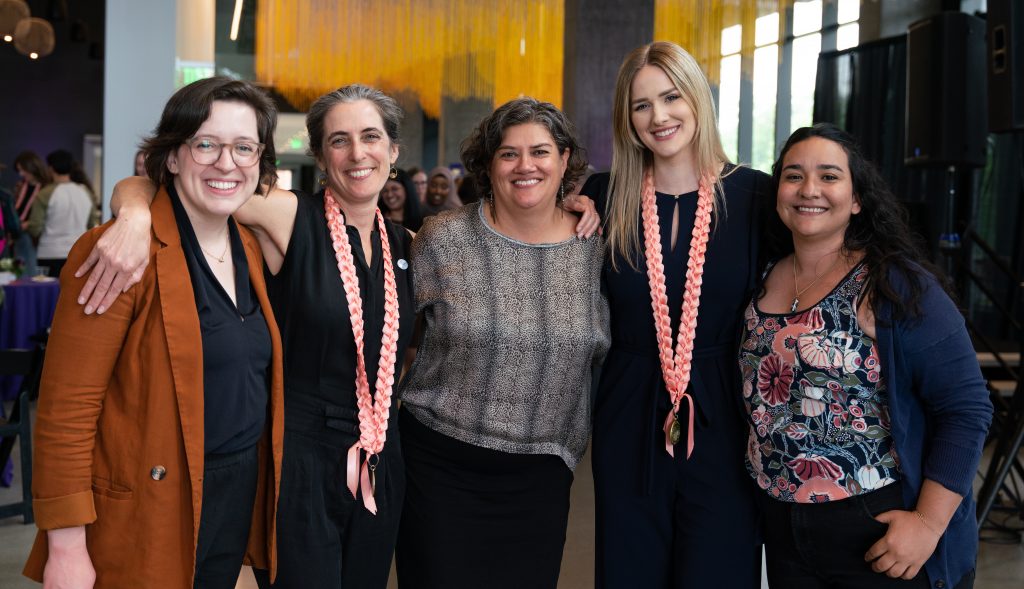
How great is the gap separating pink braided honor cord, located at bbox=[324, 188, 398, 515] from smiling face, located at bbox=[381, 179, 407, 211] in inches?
162

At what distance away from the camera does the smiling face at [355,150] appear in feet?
7.38

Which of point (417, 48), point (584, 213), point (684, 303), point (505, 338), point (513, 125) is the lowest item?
point (505, 338)

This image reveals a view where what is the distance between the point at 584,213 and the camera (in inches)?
102

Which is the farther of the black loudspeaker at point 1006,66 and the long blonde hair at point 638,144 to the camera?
the black loudspeaker at point 1006,66

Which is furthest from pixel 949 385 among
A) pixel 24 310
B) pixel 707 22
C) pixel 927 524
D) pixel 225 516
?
pixel 707 22

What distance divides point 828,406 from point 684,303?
515 millimetres

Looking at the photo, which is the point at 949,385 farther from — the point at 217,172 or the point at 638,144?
the point at 217,172

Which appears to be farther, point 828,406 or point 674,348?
point 674,348

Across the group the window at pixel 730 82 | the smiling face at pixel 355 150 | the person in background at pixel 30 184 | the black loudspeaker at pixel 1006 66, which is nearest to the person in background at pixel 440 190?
the person in background at pixel 30 184

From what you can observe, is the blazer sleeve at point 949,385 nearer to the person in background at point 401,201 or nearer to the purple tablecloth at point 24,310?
the person in background at point 401,201

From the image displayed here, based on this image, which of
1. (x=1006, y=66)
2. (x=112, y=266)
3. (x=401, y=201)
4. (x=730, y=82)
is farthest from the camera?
(x=730, y=82)

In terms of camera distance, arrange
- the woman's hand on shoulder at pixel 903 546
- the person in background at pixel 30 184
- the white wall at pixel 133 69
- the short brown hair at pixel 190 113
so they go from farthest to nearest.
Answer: the person in background at pixel 30 184 → the white wall at pixel 133 69 → the woman's hand on shoulder at pixel 903 546 → the short brown hair at pixel 190 113

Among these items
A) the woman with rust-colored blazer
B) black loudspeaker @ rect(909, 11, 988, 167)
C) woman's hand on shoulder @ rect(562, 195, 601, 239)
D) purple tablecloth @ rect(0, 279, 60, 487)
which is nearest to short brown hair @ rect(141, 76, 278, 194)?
the woman with rust-colored blazer

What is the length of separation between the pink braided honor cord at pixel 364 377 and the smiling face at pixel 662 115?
85cm
